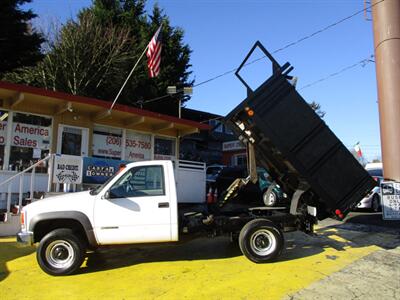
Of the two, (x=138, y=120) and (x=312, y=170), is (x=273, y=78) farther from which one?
(x=138, y=120)

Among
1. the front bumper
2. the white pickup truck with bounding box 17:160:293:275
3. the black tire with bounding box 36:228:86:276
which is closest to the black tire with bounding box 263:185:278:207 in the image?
the white pickup truck with bounding box 17:160:293:275

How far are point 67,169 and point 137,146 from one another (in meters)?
4.44

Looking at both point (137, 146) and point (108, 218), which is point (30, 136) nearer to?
point (137, 146)

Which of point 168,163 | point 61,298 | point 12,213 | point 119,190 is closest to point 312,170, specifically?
point 168,163

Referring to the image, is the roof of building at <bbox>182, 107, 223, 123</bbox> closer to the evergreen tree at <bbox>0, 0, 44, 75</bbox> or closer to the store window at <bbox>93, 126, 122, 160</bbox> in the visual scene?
the evergreen tree at <bbox>0, 0, 44, 75</bbox>

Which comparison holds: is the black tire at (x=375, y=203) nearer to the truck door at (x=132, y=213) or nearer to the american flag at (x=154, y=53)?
the truck door at (x=132, y=213)

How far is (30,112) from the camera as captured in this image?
11711 millimetres

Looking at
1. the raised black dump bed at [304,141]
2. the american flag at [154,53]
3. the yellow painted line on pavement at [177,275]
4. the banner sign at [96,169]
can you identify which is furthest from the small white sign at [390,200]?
the american flag at [154,53]

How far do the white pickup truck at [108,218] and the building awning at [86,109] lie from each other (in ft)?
18.5

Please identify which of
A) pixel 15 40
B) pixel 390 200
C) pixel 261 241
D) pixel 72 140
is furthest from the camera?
pixel 15 40

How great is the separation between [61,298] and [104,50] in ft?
69.9

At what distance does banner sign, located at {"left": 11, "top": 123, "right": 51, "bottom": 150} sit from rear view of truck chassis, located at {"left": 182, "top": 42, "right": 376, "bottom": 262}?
7.06 meters

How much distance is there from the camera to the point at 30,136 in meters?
11.6

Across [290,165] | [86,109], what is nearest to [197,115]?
[86,109]
